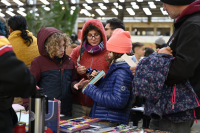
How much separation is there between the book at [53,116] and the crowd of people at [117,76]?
261mm

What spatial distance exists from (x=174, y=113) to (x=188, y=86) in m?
0.21

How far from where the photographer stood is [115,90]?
186 centimetres

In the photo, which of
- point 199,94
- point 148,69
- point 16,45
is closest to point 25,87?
point 148,69

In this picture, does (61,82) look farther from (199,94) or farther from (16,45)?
(199,94)

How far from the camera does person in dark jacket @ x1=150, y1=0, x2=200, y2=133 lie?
A: 1.43m

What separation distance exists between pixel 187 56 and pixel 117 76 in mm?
660

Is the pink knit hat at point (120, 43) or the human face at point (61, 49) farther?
the human face at point (61, 49)

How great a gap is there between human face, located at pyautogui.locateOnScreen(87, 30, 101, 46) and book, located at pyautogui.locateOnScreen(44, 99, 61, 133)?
1129 mm

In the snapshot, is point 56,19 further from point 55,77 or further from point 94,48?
point 55,77

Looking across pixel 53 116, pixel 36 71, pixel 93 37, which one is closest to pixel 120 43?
pixel 93 37

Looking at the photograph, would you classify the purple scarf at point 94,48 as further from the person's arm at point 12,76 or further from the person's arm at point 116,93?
the person's arm at point 12,76

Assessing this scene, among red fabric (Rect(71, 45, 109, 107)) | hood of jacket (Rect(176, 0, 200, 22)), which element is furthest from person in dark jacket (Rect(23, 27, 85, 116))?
hood of jacket (Rect(176, 0, 200, 22))

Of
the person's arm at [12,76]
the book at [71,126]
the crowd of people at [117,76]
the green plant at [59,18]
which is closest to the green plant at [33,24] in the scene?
the green plant at [59,18]

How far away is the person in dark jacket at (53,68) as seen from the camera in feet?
7.02
